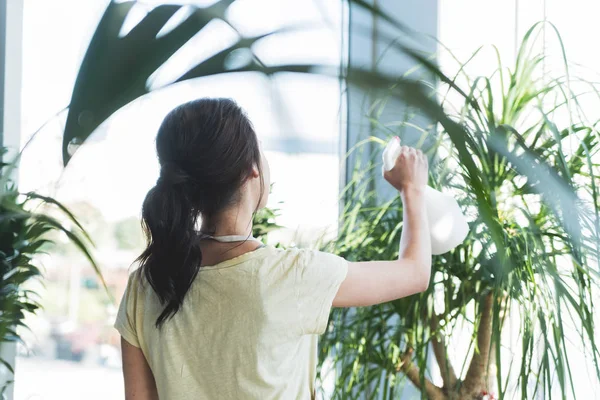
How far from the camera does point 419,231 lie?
0.89 m

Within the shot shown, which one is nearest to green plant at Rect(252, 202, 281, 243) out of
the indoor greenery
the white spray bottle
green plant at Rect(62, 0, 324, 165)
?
the indoor greenery

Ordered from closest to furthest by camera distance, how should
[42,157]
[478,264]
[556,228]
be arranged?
[556,228] → [478,264] → [42,157]

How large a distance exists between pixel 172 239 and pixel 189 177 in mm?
78

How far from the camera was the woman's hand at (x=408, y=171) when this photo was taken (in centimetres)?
89

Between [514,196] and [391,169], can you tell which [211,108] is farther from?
[514,196]

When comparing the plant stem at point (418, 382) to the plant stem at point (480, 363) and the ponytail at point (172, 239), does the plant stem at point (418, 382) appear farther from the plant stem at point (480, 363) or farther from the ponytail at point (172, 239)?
the ponytail at point (172, 239)

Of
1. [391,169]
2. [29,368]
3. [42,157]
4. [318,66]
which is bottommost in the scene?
[29,368]

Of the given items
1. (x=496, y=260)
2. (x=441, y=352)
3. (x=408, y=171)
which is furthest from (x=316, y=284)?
(x=441, y=352)

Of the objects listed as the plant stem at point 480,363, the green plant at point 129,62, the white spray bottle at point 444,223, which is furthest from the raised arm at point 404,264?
the green plant at point 129,62

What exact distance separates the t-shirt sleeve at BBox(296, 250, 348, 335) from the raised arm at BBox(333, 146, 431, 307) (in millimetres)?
23

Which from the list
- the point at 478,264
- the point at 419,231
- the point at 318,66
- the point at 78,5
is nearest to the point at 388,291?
the point at 419,231

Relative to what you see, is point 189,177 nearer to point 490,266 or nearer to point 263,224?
point 490,266

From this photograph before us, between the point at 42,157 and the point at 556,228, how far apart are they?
48.0 inches

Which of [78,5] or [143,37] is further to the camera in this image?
[78,5]
